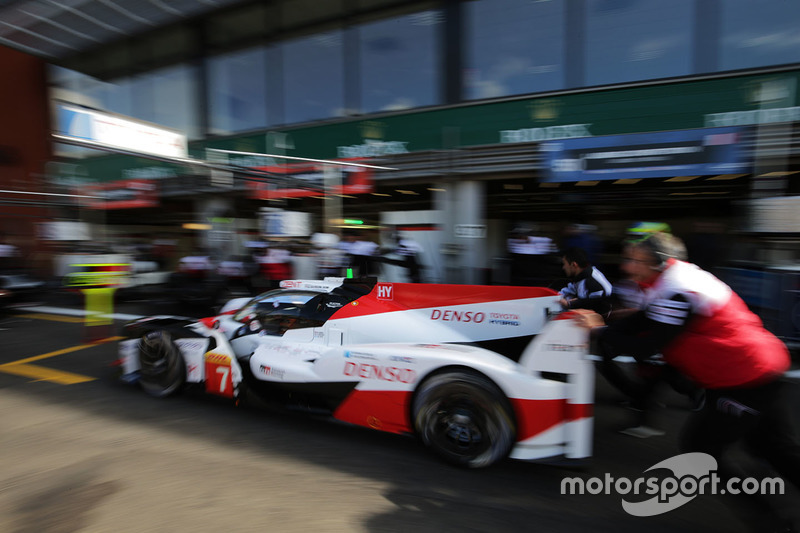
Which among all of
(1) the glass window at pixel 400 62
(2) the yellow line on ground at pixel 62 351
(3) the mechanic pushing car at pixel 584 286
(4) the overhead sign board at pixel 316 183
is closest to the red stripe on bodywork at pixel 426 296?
(3) the mechanic pushing car at pixel 584 286

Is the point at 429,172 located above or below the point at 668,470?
above

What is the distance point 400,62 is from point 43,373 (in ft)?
32.2

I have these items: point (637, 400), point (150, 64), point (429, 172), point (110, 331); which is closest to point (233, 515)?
point (637, 400)

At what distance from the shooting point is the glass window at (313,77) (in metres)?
11.7

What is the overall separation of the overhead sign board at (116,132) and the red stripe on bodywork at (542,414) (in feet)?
Result: 20.3

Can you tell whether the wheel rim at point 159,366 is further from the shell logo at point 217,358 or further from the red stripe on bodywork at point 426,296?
the red stripe on bodywork at point 426,296

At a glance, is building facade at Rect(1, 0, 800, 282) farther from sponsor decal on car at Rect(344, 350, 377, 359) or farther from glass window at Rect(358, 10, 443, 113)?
sponsor decal on car at Rect(344, 350, 377, 359)

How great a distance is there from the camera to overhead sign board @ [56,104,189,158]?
215 inches

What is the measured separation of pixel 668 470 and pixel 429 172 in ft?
27.1

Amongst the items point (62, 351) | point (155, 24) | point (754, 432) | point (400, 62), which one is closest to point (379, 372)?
point (754, 432)

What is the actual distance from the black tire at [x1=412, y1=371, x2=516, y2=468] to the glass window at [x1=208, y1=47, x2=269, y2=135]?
40.3 ft

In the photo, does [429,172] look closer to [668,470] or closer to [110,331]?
[110,331]

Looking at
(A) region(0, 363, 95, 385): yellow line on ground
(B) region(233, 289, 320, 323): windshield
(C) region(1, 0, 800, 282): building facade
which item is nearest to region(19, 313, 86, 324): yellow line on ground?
(A) region(0, 363, 95, 385): yellow line on ground

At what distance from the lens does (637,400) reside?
3.19m
